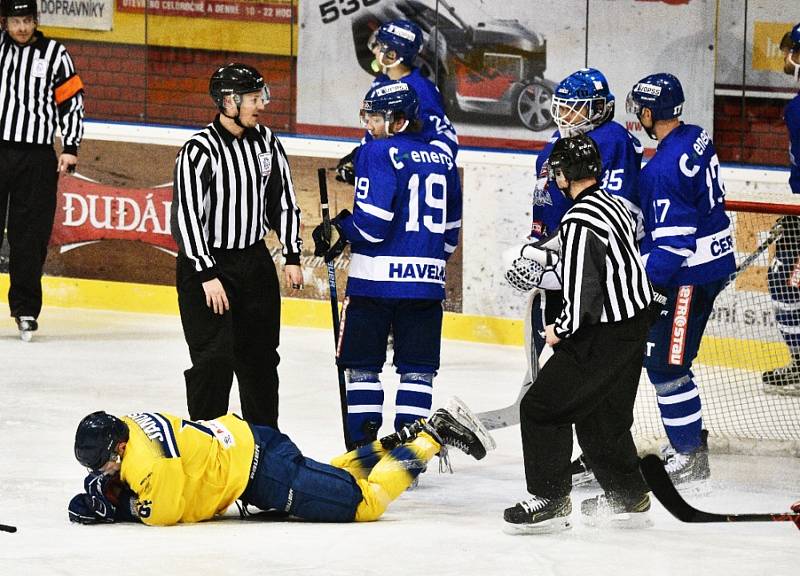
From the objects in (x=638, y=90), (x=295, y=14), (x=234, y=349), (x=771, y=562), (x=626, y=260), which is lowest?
(x=771, y=562)

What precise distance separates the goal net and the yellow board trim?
0.10m

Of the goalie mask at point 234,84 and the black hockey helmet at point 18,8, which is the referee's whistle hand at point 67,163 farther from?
the goalie mask at point 234,84

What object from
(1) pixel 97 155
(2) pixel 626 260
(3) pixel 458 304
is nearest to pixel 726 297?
(3) pixel 458 304

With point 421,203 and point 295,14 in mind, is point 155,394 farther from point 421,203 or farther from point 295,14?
point 295,14

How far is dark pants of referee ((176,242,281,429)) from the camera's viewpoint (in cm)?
520

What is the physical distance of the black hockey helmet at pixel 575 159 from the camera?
171 inches

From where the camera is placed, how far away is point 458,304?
797 cm

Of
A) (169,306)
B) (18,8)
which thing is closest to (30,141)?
(18,8)

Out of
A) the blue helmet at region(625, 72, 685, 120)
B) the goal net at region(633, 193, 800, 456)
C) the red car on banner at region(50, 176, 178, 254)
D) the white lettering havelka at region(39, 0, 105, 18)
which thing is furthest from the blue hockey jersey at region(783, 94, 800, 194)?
the white lettering havelka at region(39, 0, 105, 18)

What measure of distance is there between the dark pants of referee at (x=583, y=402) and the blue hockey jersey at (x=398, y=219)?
82cm

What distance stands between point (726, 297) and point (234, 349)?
8.00ft

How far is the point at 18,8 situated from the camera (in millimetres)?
7449

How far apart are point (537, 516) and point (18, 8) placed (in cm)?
414

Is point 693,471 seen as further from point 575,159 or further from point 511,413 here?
point 575,159
